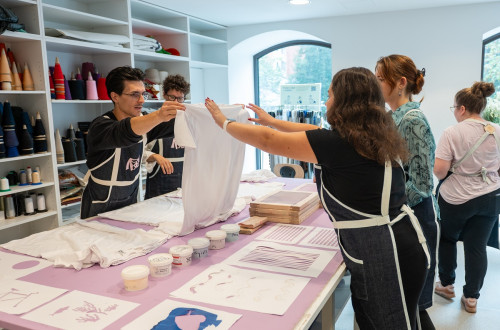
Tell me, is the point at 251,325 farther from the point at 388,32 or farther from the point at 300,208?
the point at 388,32

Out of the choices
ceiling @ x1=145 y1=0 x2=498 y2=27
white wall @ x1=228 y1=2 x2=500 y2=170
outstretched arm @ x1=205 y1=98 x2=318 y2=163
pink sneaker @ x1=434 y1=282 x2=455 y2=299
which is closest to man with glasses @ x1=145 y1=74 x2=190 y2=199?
outstretched arm @ x1=205 y1=98 x2=318 y2=163

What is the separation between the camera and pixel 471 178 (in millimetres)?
2711

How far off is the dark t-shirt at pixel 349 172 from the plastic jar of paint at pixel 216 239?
1.69ft

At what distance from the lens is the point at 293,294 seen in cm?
129

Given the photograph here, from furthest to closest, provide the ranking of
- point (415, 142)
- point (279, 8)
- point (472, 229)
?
point (279, 8), point (472, 229), point (415, 142)

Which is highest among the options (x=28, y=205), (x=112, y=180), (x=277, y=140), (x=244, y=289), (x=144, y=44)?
(x=144, y=44)

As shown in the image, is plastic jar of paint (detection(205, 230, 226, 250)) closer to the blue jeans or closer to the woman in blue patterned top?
the woman in blue patterned top

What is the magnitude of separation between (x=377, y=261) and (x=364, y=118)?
497 millimetres

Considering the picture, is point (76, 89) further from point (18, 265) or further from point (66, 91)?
point (18, 265)

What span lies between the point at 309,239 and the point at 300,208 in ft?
0.82

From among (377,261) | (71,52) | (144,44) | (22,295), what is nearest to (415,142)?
(377,261)

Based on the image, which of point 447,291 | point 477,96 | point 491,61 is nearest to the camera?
point 477,96

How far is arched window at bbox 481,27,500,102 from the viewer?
497cm

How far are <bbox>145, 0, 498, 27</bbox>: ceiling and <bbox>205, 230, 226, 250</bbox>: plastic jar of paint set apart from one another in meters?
2.96
